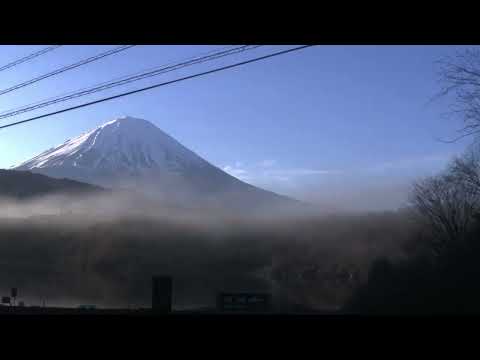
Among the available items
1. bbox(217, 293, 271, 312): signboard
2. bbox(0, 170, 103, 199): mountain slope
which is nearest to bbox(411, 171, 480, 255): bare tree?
bbox(217, 293, 271, 312): signboard

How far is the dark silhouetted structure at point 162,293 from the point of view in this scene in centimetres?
1327

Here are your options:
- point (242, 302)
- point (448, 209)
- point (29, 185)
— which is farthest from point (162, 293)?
point (29, 185)

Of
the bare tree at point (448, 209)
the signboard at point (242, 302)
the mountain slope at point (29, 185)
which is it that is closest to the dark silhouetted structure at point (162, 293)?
the signboard at point (242, 302)

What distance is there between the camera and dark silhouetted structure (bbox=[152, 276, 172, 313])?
13273mm

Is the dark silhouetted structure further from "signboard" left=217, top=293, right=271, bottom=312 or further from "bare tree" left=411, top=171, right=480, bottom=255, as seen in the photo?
"bare tree" left=411, top=171, right=480, bottom=255

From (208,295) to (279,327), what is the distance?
29788 mm

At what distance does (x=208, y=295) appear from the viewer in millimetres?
34781

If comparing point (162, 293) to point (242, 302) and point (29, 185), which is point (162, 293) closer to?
point (242, 302)

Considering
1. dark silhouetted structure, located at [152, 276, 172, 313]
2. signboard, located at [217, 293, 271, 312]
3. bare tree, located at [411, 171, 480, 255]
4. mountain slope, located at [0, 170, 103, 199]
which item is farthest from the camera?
mountain slope, located at [0, 170, 103, 199]

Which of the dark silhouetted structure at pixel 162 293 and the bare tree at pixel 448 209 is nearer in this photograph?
the dark silhouetted structure at pixel 162 293

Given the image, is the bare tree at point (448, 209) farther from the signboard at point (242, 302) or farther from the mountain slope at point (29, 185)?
the mountain slope at point (29, 185)

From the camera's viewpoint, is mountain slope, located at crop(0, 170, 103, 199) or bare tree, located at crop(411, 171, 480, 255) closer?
bare tree, located at crop(411, 171, 480, 255)
